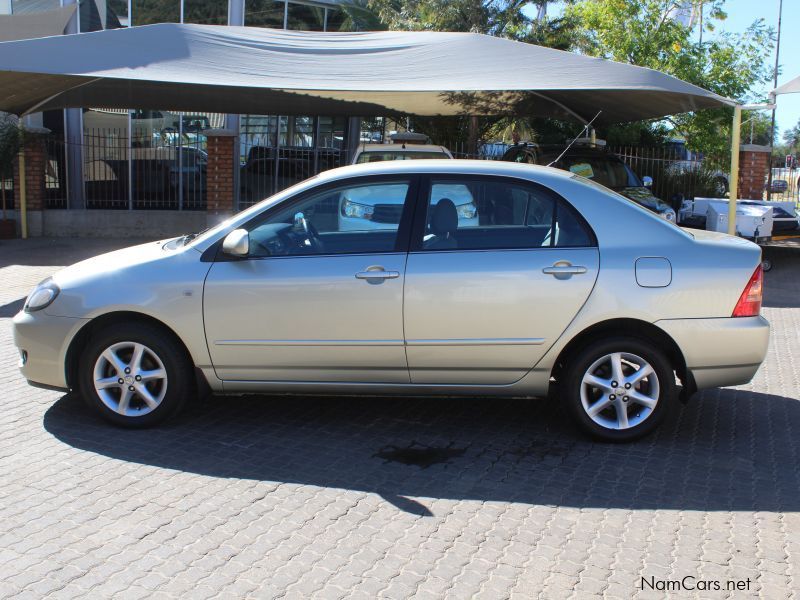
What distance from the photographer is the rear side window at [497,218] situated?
209 inches

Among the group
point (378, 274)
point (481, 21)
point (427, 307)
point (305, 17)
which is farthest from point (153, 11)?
point (427, 307)

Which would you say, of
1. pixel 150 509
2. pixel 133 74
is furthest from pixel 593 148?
pixel 150 509

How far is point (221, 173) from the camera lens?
15992 mm

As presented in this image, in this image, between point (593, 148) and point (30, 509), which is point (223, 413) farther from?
point (593, 148)

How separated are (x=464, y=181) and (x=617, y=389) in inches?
64.1

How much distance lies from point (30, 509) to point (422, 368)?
2.35m

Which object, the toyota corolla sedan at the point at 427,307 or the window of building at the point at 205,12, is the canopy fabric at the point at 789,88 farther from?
the window of building at the point at 205,12

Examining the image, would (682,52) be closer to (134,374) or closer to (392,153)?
(392,153)

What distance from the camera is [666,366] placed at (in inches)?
206

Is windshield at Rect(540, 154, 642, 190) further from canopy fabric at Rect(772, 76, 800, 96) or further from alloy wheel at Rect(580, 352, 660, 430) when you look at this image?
alloy wheel at Rect(580, 352, 660, 430)

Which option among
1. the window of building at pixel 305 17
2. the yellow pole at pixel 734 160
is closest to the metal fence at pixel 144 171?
the window of building at pixel 305 17

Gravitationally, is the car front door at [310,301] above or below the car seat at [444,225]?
below

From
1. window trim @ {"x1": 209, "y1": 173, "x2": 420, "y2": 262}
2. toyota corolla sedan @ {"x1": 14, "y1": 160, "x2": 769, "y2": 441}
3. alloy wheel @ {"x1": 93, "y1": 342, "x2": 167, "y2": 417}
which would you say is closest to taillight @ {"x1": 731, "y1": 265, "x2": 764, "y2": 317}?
toyota corolla sedan @ {"x1": 14, "y1": 160, "x2": 769, "y2": 441}

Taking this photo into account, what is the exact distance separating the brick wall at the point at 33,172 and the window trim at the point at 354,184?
40.5ft
